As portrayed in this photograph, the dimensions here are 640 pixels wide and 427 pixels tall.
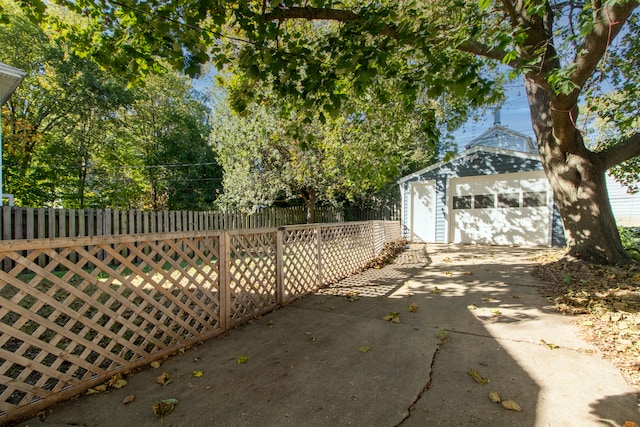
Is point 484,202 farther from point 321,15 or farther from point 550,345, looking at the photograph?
point 321,15

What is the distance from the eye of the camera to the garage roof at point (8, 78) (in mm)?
6598

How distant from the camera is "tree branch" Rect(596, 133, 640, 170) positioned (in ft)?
19.1

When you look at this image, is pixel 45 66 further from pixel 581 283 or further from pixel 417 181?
pixel 581 283

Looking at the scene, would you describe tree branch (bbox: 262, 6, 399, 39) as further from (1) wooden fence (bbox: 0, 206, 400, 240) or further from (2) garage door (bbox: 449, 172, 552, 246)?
(2) garage door (bbox: 449, 172, 552, 246)

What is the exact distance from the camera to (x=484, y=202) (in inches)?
428

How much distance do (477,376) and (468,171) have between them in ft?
33.1

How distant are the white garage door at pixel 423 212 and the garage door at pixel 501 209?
2.32ft

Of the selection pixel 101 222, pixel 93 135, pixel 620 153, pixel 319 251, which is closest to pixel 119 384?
pixel 319 251

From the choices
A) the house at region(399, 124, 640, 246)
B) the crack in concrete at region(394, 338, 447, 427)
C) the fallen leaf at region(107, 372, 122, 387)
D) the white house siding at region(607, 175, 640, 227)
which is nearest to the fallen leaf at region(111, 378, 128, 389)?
the fallen leaf at region(107, 372, 122, 387)

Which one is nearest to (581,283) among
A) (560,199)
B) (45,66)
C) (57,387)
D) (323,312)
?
(560,199)

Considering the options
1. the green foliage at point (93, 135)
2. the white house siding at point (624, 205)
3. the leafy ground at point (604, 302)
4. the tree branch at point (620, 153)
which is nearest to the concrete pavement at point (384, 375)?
the leafy ground at point (604, 302)

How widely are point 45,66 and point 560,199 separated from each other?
1764 cm

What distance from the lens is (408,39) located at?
12.4 feet

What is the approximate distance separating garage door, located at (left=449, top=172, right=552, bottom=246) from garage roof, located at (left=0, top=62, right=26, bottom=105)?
12.8 meters
